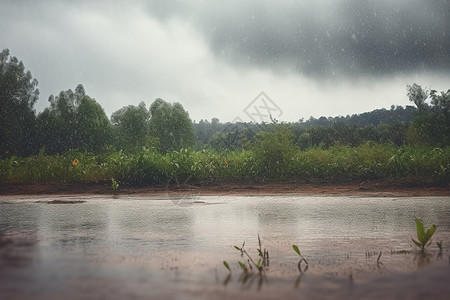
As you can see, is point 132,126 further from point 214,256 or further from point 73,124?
point 214,256

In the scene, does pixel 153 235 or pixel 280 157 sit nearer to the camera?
pixel 153 235

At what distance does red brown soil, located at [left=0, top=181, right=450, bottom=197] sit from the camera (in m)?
13.1

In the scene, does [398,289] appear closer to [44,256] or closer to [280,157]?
[44,256]

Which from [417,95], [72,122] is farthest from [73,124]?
[417,95]

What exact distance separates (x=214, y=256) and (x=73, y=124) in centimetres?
6990

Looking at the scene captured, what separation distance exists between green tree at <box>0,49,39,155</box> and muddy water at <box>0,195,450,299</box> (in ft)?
167

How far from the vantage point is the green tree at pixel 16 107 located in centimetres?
5319

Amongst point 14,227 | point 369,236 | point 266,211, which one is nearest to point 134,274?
point 369,236

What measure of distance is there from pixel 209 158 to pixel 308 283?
14469 millimetres

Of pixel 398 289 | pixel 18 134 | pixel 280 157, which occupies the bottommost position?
pixel 398 289

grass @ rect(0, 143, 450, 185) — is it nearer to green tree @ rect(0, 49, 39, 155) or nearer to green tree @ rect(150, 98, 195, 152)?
green tree @ rect(0, 49, 39, 155)

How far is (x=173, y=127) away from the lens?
242 feet

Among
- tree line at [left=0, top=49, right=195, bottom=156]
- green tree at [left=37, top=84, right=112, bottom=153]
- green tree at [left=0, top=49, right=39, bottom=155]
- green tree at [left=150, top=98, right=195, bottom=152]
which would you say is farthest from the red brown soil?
green tree at [left=150, top=98, right=195, bottom=152]

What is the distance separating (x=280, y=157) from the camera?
16.3 meters
